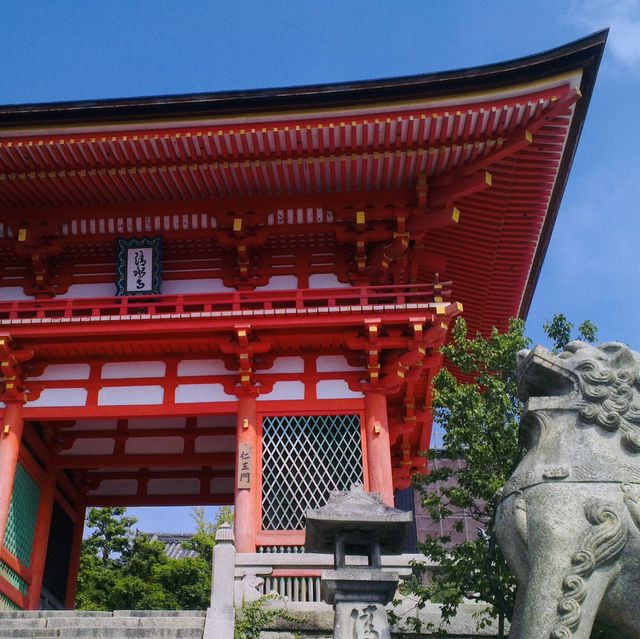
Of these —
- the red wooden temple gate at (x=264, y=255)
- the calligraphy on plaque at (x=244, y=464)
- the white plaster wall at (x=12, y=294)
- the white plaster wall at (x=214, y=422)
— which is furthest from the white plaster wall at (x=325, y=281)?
the white plaster wall at (x=12, y=294)

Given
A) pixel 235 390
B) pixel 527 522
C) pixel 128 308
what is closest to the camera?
pixel 527 522

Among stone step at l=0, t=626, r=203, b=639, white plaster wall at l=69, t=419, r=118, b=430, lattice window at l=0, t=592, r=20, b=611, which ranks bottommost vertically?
stone step at l=0, t=626, r=203, b=639

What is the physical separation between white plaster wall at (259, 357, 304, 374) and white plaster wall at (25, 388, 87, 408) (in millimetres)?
2996

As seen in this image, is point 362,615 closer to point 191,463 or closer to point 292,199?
point 292,199

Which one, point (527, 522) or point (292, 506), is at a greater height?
point (292, 506)

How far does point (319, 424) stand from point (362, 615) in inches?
220

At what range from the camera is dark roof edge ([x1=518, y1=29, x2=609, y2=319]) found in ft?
38.1

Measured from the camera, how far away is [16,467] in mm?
12695

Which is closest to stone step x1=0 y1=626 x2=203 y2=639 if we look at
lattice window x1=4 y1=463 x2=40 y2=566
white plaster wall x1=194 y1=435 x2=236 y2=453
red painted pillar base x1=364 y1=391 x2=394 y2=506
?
red painted pillar base x1=364 y1=391 x2=394 y2=506

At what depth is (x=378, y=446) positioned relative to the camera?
11945 millimetres

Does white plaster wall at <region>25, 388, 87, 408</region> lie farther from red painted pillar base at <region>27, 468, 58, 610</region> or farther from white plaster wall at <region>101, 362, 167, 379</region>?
red painted pillar base at <region>27, 468, 58, 610</region>

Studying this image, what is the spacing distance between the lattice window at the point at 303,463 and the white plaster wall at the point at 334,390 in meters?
0.32

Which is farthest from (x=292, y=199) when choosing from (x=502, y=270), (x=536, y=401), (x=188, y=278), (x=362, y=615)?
(x=536, y=401)

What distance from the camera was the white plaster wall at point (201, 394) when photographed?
1270 centimetres
